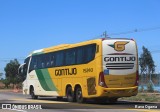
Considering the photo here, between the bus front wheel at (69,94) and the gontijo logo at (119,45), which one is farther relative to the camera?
the bus front wheel at (69,94)

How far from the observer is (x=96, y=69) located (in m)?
24.6

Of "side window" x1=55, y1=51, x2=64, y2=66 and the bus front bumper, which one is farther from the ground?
"side window" x1=55, y1=51, x2=64, y2=66

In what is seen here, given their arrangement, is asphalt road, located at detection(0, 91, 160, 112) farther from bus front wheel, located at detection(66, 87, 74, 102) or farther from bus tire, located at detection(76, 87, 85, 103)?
bus tire, located at detection(76, 87, 85, 103)

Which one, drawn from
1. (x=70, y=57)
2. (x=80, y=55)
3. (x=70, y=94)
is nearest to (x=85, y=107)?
(x=80, y=55)

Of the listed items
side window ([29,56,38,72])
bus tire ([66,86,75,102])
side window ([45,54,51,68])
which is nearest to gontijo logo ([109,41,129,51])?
bus tire ([66,86,75,102])

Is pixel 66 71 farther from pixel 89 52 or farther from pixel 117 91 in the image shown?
pixel 117 91

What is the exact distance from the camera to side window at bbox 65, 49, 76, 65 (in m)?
27.1

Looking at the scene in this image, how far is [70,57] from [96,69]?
337cm

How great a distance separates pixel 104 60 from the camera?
965 inches

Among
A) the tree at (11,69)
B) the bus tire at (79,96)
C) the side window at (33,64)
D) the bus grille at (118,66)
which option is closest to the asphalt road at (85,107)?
the bus tire at (79,96)

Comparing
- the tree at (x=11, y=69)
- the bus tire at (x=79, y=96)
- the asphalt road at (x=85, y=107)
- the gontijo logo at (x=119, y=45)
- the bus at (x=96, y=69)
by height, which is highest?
the tree at (x=11, y=69)

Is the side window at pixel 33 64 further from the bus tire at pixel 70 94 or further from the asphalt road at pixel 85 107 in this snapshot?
the asphalt road at pixel 85 107

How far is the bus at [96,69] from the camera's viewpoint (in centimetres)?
2450

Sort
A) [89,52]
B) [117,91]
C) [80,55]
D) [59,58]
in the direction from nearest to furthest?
[117,91]
[89,52]
[80,55]
[59,58]
